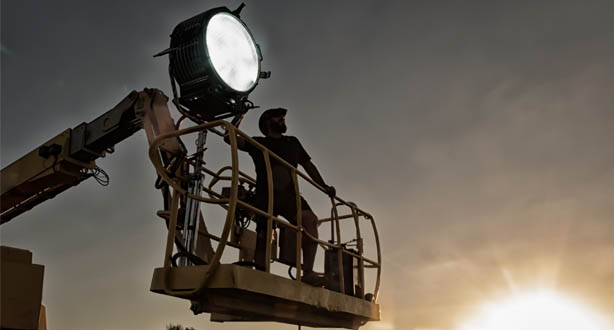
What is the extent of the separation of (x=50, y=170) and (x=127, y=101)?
1.35m

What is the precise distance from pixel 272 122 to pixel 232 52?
909mm

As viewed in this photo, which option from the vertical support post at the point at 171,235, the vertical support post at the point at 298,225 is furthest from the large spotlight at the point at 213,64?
the vertical support post at the point at 171,235

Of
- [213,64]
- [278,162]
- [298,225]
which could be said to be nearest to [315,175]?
[278,162]

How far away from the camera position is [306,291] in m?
5.14

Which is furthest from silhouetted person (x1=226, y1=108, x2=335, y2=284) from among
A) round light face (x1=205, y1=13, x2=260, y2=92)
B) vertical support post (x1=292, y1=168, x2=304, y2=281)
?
round light face (x1=205, y1=13, x2=260, y2=92)

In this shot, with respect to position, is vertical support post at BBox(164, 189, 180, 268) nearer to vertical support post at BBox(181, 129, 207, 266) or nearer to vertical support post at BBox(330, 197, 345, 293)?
vertical support post at BBox(181, 129, 207, 266)

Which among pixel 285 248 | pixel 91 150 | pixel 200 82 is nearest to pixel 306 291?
pixel 285 248

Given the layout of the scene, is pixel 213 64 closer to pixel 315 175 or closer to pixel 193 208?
pixel 193 208

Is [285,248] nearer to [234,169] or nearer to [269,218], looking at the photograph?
[269,218]

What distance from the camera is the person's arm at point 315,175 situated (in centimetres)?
647

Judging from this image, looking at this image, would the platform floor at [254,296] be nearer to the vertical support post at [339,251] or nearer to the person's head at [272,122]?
the vertical support post at [339,251]

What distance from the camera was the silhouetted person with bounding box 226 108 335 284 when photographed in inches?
Result: 220

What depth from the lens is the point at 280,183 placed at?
572cm

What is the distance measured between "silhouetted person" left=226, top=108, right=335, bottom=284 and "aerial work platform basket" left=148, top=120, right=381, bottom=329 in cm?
14
